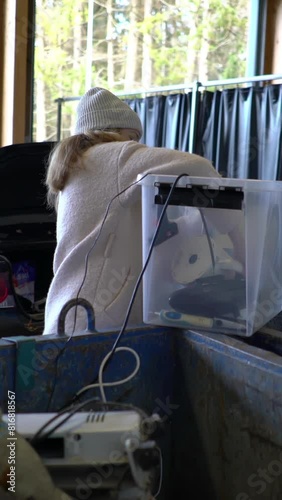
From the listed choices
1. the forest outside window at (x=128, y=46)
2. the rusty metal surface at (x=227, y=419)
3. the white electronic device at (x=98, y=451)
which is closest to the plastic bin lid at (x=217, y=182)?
the rusty metal surface at (x=227, y=419)

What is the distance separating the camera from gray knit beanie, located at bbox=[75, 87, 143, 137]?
5.60 feet

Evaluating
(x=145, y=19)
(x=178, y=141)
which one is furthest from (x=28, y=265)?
(x=145, y=19)

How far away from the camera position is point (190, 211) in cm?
143

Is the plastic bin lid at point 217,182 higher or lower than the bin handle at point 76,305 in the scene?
higher

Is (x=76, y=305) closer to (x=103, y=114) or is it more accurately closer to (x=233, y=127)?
(x=103, y=114)

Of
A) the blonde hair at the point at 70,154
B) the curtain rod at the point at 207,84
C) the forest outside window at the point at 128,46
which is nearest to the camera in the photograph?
the blonde hair at the point at 70,154

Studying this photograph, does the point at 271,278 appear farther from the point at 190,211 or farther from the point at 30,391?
the point at 30,391

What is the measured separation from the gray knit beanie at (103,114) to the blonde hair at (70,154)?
4 centimetres

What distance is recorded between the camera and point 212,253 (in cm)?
143

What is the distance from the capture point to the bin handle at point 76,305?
4.25ft

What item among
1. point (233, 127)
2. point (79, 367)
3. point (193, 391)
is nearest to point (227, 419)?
point (193, 391)

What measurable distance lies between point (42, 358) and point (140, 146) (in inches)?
22.1

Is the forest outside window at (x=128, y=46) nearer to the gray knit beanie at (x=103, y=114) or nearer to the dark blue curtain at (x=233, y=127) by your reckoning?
the dark blue curtain at (x=233, y=127)

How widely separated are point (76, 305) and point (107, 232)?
0.25 meters
